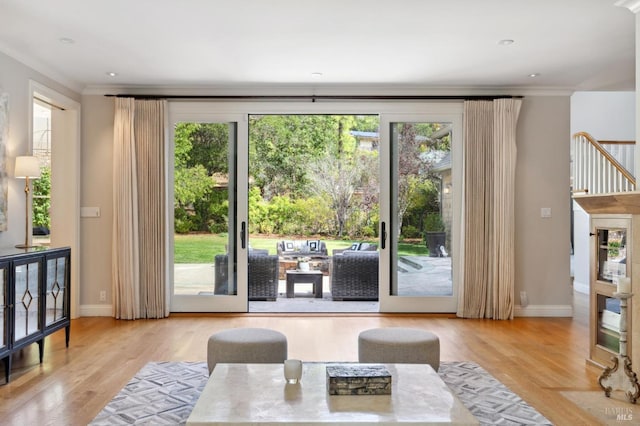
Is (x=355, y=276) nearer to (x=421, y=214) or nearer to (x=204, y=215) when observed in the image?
(x=421, y=214)

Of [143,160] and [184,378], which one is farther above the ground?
[143,160]

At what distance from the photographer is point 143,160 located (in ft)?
20.0

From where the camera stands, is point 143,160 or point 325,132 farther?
point 325,132

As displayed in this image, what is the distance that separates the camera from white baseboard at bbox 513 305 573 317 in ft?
20.5

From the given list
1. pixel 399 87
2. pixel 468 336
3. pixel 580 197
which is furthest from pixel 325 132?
pixel 580 197

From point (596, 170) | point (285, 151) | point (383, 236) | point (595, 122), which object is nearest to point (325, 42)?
point (383, 236)

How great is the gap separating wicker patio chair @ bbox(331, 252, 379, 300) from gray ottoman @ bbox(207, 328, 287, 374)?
3.74 metres

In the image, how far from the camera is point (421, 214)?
20.7 ft

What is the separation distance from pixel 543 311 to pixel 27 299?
5.24 meters

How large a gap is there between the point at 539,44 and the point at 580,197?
1.43m

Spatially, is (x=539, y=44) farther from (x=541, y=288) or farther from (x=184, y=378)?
(x=184, y=378)

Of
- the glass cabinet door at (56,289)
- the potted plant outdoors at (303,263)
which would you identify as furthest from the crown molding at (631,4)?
the potted plant outdoors at (303,263)

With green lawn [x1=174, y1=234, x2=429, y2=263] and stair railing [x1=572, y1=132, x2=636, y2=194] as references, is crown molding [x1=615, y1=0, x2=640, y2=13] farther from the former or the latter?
green lawn [x1=174, y1=234, x2=429, y2=263]

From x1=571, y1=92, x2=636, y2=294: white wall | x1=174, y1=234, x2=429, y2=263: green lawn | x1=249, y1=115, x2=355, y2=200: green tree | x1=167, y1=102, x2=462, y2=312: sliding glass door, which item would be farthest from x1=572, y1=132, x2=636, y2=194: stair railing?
x1=249, y1=115, x2=355, y2=200: green tree
